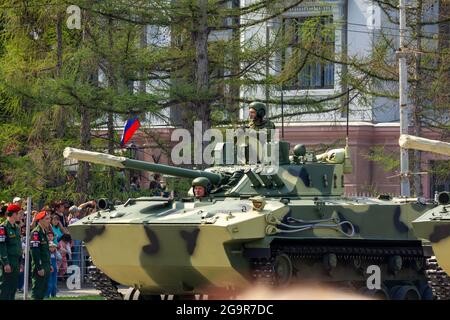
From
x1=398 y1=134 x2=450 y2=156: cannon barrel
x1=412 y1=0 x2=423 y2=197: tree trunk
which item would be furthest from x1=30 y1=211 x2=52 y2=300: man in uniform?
x1=412 y1=0 x2=423 y2=197: tree trunk

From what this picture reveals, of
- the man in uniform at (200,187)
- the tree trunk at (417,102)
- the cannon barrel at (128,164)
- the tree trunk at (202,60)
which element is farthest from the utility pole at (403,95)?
the man in uniform at (200,187)

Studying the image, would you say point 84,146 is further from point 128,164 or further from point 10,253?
point 128,164

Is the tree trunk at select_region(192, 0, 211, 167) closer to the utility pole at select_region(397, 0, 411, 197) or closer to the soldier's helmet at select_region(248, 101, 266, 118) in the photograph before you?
the utility pole at select_region(397, 0, 411, 197)

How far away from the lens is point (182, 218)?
770 inches

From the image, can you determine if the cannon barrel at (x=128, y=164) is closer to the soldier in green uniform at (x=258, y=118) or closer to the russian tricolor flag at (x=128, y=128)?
the soldier in green uniform at (x=258, y=118)

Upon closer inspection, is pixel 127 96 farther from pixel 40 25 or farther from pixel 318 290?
pixel 318 290

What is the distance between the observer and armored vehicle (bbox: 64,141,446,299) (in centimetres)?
1928

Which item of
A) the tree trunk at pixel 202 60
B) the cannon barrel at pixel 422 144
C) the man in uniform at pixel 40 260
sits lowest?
the man in uniform at pixel 40 260

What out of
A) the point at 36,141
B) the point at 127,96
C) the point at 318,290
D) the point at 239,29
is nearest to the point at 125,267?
the point at 318,290

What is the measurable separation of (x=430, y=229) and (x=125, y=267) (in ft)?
15.2

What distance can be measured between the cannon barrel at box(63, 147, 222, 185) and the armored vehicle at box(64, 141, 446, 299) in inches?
0.6

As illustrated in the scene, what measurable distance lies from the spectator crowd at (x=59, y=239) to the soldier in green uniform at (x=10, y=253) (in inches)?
67.2

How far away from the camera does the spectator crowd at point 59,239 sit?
25.4 meters

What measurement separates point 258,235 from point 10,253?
5462 millimetres
